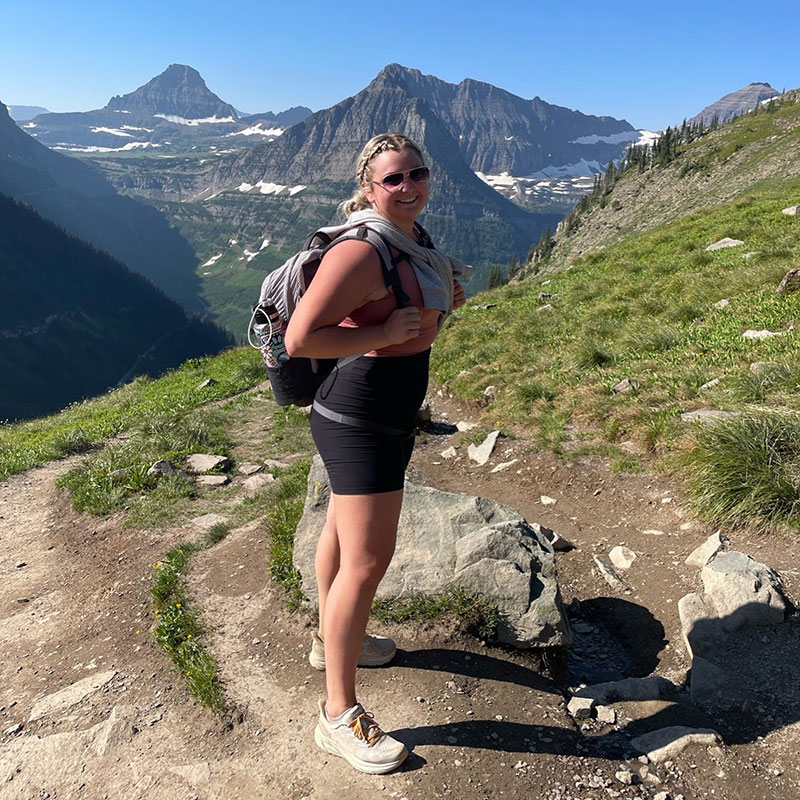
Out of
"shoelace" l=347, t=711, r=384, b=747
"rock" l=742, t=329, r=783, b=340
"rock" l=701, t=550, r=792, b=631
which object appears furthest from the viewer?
"rock" l=742, t=329, r=783, b=340

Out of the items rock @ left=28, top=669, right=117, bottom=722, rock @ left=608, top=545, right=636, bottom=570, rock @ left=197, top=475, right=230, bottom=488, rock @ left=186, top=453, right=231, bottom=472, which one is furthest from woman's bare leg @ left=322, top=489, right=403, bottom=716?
rock @ left=186, top=453, right=231, bottom=472

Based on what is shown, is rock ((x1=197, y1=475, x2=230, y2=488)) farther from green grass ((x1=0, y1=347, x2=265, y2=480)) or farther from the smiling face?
the smiling face

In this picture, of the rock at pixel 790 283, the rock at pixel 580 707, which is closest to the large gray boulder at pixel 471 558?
the rock at pixel 580 707

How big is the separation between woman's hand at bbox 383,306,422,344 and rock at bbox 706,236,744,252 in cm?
1605

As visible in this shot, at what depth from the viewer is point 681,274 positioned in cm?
Result: 1512

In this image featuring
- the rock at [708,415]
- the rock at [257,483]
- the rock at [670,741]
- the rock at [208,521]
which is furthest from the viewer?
the rock at [257,483]

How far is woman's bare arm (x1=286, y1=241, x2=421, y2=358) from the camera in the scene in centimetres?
327

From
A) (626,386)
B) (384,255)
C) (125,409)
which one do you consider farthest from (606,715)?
(125,409)

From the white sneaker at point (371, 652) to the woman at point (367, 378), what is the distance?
0.92 m

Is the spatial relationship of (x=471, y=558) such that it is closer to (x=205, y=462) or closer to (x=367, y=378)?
(x=367, y=378)

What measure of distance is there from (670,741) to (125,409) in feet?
56.0

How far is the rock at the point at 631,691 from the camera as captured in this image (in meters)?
4.86

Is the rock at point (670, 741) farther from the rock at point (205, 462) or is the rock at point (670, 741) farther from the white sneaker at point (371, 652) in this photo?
the rock at point (205, 462)

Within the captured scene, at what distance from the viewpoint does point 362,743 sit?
389cm
